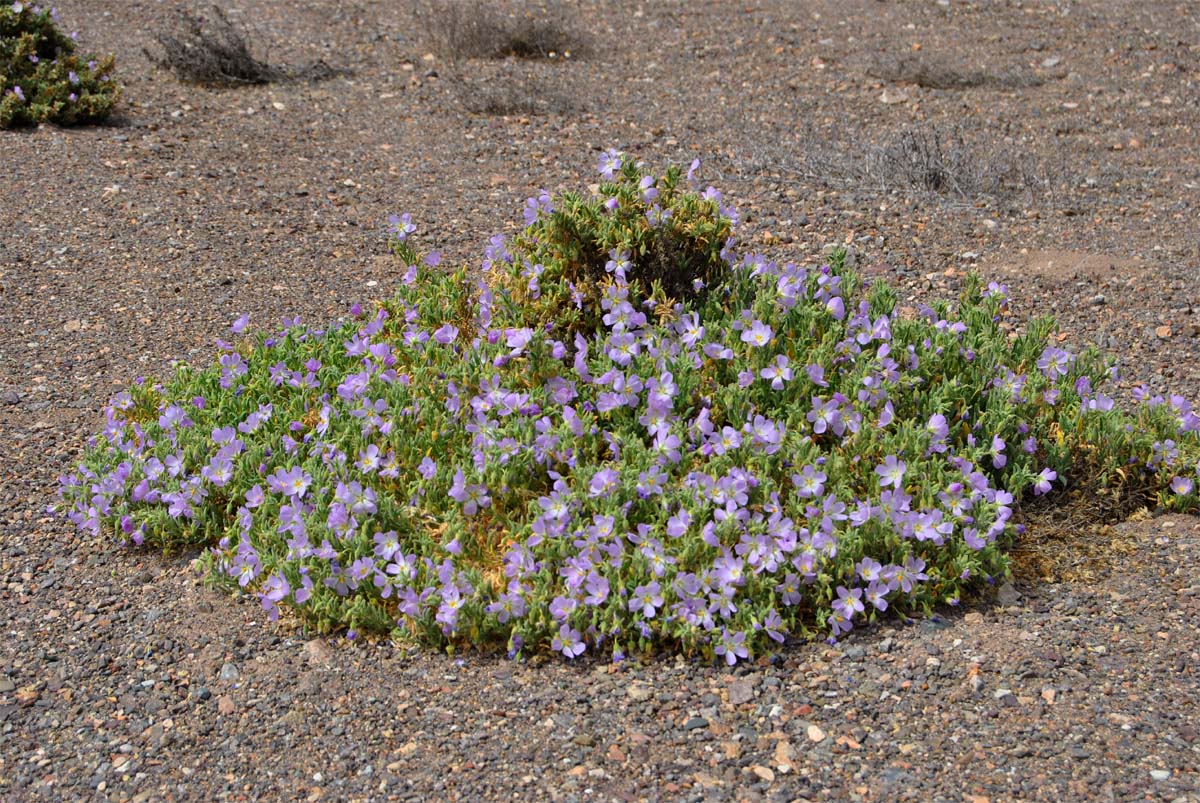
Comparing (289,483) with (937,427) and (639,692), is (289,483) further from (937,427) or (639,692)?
(937,427)

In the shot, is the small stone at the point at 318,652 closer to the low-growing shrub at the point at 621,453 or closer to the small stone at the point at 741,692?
the low-growing shrub at the point at 621,453

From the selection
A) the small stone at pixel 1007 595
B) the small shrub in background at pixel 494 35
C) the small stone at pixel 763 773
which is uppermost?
the small shrub in background at pixel 494 35

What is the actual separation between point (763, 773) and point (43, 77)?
6.16 metres

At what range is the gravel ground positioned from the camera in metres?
2.87

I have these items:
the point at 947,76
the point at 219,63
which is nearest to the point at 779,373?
the point at 947,76

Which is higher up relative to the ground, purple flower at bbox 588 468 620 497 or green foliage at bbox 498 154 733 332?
green foliage at bbox 498 154 733 332

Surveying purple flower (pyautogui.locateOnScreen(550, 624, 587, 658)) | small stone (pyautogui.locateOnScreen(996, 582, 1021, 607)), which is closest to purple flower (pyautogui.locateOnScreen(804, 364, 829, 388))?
small stone (pyautogui.locateOnScreen(996, 582, 1021, 607))

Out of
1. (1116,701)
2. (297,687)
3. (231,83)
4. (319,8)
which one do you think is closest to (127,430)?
(297,687)

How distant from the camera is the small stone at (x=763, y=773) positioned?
2.77 m

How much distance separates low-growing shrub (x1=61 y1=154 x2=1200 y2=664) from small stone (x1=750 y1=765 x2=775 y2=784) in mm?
349

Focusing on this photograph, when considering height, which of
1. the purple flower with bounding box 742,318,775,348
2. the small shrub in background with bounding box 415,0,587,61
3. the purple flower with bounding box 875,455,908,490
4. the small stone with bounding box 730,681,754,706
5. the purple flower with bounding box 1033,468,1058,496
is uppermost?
the small shrub in background with bounding box 415,0,587,61

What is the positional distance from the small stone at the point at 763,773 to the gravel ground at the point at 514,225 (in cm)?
2

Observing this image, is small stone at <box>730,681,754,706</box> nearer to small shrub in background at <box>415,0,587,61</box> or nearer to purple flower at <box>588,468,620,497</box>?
purple flower at <box>588,468,620,497</box>

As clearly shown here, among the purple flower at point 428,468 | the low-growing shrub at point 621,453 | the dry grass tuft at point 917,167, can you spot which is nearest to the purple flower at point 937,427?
the low-growing shrub at point 621,453
